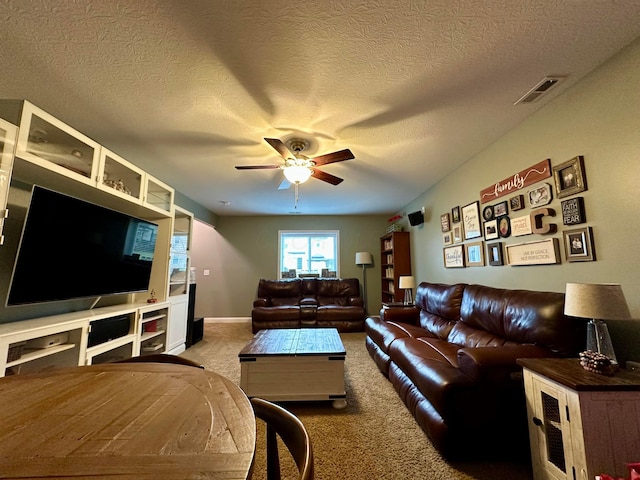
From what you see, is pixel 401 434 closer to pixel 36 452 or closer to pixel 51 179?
pixel 36 452

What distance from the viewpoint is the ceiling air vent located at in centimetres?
185

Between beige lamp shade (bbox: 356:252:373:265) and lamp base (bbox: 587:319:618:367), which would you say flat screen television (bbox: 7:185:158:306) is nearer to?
lamp base (bbox: 587:319:618:367)

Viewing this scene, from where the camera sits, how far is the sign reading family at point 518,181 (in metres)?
2.19

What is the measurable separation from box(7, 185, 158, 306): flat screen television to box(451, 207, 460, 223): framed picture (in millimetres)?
3806

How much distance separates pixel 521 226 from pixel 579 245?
54 centimetres

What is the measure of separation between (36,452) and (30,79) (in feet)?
7.80

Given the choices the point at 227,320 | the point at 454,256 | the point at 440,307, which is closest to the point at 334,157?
the point at 440,307

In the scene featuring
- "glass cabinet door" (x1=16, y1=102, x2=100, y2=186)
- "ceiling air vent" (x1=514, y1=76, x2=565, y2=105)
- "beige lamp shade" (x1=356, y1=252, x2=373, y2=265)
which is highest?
"ceiling air vent" (x1=514, y1=76, x2=565, y2=105)

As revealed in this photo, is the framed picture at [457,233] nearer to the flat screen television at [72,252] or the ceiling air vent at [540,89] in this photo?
the ceiling air vent at [540,89]

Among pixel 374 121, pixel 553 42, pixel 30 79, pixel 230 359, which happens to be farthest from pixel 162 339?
pixel 553 42

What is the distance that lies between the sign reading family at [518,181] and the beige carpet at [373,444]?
6.77 feet

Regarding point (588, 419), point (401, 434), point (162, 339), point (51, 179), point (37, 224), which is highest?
point (51, 179)

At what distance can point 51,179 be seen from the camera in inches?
82.0

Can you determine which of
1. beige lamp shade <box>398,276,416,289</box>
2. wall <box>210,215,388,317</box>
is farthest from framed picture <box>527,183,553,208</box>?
wall <box>210,215,388,317</box>
